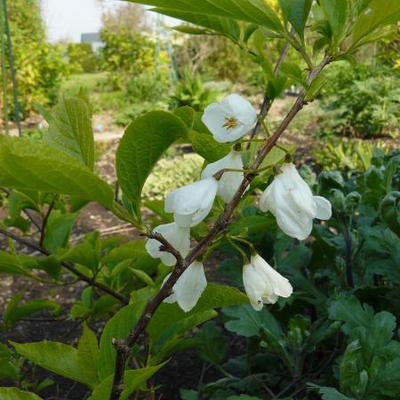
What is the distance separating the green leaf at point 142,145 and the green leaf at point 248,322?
2.38 ft

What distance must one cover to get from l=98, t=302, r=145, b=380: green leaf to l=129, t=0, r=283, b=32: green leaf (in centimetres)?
41

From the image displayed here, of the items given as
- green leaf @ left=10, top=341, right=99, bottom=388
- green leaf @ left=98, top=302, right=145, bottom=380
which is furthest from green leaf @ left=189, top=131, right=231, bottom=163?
→ green leaf @ left=10, top=341, right=99, bottom=388

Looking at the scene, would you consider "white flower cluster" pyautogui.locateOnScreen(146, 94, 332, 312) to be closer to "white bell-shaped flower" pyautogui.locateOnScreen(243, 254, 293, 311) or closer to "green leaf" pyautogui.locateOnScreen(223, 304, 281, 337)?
"white bell-shaped flower" pyautogui.locateOnScreen(243, 254, 293, 311)

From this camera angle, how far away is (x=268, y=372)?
1548 millimetres

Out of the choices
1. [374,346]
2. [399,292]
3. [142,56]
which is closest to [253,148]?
[374,346]

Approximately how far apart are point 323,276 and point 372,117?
5.06 meters

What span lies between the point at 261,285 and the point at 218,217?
92 mm

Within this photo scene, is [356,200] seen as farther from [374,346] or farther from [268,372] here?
[268,372]

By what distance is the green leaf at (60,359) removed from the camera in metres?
0.77

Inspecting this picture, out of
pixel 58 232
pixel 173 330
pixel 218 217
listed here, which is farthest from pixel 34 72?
pixel 218 217

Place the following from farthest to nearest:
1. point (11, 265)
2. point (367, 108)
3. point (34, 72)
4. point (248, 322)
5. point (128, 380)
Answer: point (34, 72), point (367, 108), point (248, 322), point (11, 265), point (128, 380)

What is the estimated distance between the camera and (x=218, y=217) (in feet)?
2.13

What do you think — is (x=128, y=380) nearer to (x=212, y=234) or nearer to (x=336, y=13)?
(x=212, y=234)

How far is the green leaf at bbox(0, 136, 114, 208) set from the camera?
0.47 metres
